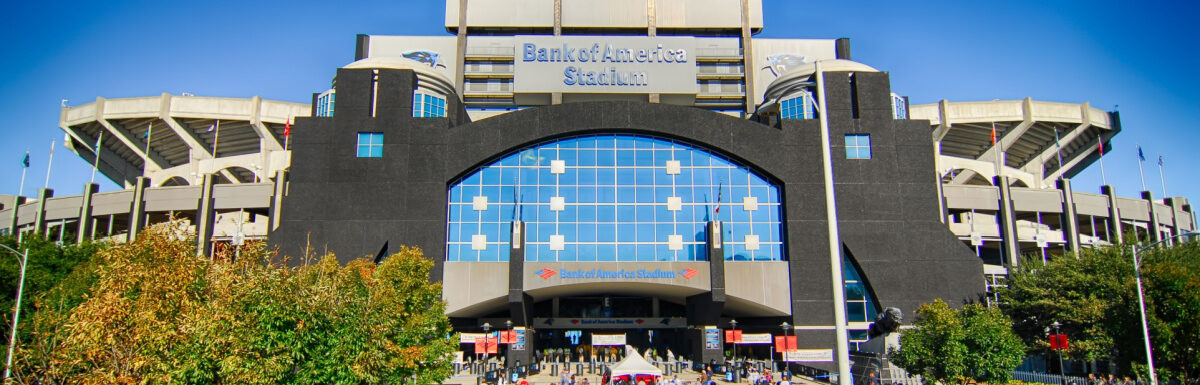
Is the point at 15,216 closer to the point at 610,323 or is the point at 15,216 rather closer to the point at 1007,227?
the point at 610,323

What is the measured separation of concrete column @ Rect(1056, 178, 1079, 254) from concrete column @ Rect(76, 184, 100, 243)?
8538 centimetres

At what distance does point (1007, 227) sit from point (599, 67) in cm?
3772

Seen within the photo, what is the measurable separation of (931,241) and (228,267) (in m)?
47.3

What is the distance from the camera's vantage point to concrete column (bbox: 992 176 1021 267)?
207 ft

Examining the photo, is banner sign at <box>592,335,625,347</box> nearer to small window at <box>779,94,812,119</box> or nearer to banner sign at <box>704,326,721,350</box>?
banner sign at <box>704,326,721,350</box>

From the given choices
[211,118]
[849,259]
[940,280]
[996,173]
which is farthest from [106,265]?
[996,173]

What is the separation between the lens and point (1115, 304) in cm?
4112

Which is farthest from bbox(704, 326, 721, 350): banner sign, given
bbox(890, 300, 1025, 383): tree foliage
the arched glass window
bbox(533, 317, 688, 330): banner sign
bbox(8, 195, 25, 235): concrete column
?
bbox(8, 195, 25, 235): concrete column

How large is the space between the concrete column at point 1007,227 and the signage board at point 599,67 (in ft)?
91.1

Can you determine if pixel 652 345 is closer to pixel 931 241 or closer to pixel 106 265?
pixel 931 241

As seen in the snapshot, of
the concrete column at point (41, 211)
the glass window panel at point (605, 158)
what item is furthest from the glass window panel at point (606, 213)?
the concrete column at point (41, 211)

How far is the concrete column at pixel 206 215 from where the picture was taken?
63.9 meters

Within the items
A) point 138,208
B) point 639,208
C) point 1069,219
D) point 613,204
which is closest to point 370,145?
point 613,204

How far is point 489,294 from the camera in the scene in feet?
175
